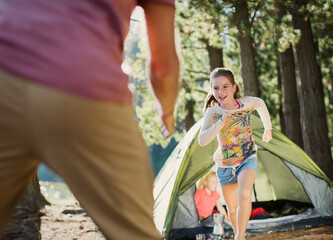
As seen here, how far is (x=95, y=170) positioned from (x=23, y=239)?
4.22 meters

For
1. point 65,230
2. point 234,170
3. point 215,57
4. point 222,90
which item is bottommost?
point 65,230

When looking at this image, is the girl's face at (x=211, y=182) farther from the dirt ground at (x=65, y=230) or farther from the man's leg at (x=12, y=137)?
the man's leg at (x=12, y=137)

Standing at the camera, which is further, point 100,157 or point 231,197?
point 231,197

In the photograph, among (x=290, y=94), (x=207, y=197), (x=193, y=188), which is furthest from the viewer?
(x=290, y=94)

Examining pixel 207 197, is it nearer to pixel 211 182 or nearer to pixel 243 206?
pixel 211 182

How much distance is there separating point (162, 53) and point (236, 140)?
284 cm

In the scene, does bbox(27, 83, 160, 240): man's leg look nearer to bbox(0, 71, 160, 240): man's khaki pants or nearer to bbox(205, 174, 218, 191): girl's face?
bbox(0, 71, 160, 240): man's khaki pants

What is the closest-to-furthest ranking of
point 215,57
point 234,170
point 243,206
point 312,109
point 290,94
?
point 243,206
point 234,170
point 312,109
point 290,94
point 215,57

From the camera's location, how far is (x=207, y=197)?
18.7 ft

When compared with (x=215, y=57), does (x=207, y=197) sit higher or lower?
lower

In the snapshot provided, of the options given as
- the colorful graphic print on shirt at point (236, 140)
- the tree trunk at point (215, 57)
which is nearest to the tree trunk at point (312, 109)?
the tree trunk at point (215, 57)

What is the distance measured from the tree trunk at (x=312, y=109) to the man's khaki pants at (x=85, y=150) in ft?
25.6

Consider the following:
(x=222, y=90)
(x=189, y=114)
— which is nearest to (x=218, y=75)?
(x=222, y=90)

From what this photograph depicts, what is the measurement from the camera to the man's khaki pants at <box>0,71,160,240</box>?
33.2 inches
